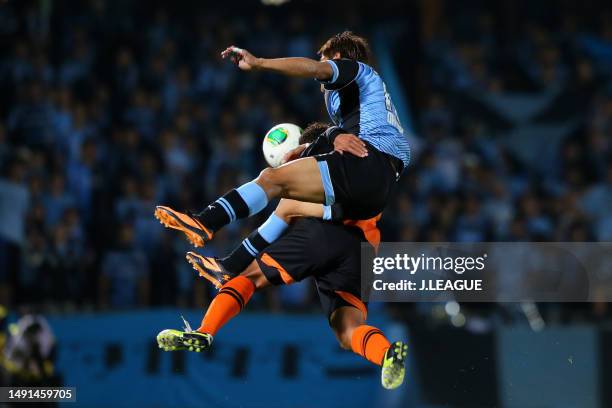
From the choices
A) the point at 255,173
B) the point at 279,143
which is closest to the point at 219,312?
the point at 279,143

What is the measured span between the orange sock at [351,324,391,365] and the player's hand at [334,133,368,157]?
1.22 metres

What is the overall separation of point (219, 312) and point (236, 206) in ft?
3.52

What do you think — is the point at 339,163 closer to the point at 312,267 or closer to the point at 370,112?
the point at 370,112

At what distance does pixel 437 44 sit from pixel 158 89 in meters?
4.39

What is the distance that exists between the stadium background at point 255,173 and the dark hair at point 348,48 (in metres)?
3.75

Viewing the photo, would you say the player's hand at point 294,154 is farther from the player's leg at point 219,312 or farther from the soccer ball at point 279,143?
the player's leg at point 219,312

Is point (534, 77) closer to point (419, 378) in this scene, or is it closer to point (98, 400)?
point (419, 378)

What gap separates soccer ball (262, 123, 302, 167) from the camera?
24.3 ft

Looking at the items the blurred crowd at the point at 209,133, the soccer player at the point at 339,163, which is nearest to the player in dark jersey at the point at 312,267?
the soccer player at the point at 339,163

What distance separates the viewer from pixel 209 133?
12.4 m

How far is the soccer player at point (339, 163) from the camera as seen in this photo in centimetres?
609

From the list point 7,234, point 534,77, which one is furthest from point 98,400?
point 534,77

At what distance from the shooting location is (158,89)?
1277cm

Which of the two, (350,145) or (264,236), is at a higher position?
(350,145)
